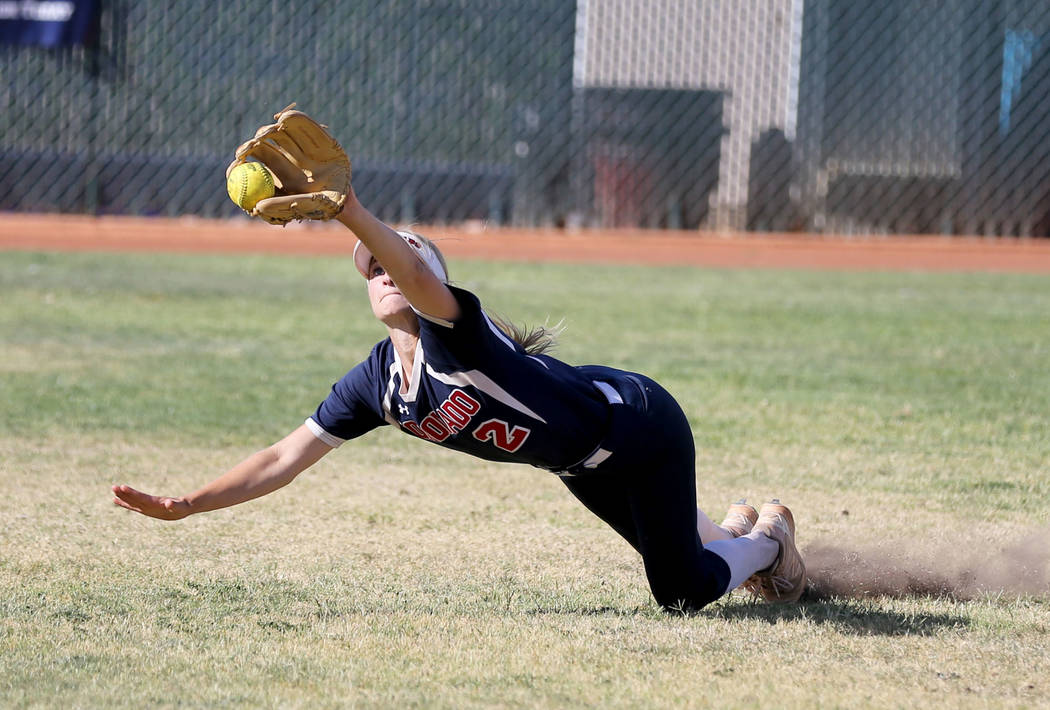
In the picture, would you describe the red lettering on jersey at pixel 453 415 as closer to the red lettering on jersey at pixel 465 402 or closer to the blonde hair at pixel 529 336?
the red lettering on jersey at pixel 465 402

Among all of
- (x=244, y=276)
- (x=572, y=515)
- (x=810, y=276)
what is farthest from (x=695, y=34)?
(x=572, y=515)

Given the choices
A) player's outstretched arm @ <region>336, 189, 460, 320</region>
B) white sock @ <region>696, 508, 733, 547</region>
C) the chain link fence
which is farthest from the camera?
the chain link fence

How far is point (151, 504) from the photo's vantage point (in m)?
3.90

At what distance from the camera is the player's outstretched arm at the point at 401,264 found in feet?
10.1

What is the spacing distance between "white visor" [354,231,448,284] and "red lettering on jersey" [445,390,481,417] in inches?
11.9

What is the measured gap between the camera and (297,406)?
7.56 m

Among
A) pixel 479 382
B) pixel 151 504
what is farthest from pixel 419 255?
pixel 151 504

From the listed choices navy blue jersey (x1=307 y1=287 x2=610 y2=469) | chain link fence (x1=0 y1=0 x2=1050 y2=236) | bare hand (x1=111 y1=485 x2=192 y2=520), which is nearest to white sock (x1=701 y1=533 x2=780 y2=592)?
navy blue jersey (x1=307 y1=287 x2=610 y2=469)

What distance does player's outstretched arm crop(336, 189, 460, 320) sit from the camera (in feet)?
10.1

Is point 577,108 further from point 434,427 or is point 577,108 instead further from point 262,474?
point 434,427

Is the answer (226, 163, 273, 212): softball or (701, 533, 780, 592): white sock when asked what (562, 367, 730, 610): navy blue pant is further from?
(226, 163, 273, 212): softball

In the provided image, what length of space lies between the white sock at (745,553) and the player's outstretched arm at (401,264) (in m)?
1.36

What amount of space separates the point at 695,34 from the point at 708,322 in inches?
285

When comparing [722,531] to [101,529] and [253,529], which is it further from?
[101,529]
